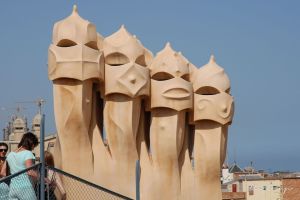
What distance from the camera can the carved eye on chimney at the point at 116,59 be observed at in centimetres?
1655

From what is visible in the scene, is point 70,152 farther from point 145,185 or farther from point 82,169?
point 145,185

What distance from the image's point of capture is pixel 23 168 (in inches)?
371

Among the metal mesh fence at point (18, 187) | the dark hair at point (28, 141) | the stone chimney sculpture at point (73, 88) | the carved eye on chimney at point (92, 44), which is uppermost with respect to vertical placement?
the carved eye on chimney at point (92, 44)

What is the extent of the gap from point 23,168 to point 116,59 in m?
7.46

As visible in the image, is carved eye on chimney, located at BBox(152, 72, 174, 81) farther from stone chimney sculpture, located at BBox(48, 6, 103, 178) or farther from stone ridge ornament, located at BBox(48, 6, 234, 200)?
stone chimney sculpture, located at BBox(48, 6, 103, 178)

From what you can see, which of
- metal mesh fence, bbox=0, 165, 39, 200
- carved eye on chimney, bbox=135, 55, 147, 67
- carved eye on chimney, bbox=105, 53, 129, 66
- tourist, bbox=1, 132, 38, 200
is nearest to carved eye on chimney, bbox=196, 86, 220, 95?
carved eye on chimney, bbox=135, 55, 147, 67

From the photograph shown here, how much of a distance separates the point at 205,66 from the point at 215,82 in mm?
578

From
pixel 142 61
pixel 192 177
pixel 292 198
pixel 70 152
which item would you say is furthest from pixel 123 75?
pixel 292 198

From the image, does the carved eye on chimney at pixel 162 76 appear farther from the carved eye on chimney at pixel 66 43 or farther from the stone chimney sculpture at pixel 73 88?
the carved eye on chimney at pixel 66 43

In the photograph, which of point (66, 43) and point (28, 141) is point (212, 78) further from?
point (28, 141)

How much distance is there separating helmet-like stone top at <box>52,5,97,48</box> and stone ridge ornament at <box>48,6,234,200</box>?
23 millimetres

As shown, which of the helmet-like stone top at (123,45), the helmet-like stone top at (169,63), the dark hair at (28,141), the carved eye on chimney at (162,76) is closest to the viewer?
the dark hair at (28,141)

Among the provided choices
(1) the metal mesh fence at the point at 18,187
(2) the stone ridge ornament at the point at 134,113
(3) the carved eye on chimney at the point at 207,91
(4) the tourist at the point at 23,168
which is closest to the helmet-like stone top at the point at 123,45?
(2) the stone ridge ornament at the point at 134,113

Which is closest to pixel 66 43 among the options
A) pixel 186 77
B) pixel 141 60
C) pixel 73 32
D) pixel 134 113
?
pixel 73 32
